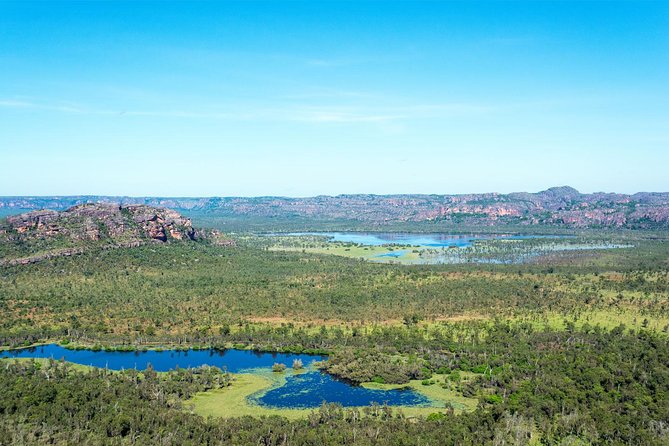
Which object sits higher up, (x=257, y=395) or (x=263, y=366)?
(x=257, y=395)

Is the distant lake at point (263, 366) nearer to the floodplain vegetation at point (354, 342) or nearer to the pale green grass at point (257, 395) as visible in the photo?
the pale green grass at point (257, 395)

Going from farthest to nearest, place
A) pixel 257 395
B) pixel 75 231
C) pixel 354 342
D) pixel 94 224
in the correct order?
pixel 94 224
pixel 75 231
pixel 354 342
pixel 257 395

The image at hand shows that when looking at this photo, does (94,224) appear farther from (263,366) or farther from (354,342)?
(354,342)

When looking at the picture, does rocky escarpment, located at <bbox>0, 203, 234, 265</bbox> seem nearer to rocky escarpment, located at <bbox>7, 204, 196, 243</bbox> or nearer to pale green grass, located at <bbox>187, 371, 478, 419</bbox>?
rocky escarpment, located at <bbox>7, 204, 196, 243</bbox>

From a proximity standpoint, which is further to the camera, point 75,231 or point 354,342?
point 75,231

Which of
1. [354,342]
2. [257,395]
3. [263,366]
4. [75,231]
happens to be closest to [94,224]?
[75,231]

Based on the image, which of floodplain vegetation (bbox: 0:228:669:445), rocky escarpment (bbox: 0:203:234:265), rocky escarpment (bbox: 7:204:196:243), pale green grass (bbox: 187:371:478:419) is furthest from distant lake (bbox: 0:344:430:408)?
rocky escarpment (bbox: 7:204:196:243)

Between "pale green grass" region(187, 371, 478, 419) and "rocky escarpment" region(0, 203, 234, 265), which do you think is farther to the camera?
"rocky escarpment" region(0, 203, 234, 265)
